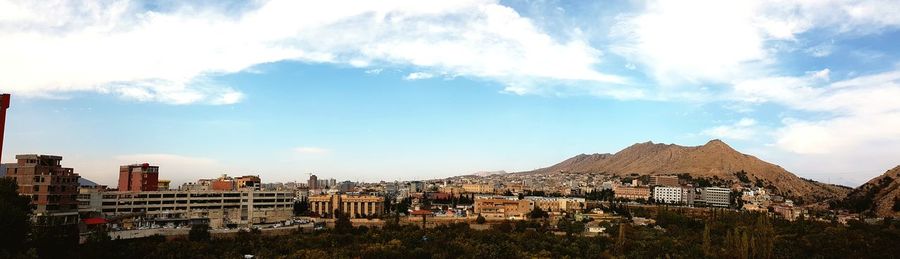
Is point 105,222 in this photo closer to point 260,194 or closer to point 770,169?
point 260,194

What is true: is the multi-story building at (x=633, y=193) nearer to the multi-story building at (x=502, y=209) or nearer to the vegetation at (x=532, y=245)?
the multi-story building at (x=502, y=209)

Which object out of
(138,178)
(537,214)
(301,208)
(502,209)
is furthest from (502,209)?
(138,178)

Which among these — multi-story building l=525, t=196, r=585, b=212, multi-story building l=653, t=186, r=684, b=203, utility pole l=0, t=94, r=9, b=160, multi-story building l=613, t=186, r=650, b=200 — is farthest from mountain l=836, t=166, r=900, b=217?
utility pole l=0, t=94, r=9, b=160

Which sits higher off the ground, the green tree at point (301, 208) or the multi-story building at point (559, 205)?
the multi-story building at point (559, 205)

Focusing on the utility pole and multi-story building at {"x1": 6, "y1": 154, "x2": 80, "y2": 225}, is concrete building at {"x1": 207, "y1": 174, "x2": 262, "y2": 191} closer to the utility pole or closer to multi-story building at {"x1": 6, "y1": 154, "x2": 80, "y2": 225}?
multi-story building at {"x1": 6, "y1": 154, "x2": 80, "y2": 225}

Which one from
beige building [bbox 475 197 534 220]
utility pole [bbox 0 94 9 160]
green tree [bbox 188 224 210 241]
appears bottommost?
green tree [bbox 188 224 210 241]

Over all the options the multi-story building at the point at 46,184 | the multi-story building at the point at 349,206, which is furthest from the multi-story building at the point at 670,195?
the multi-story building at the point at 46,184
